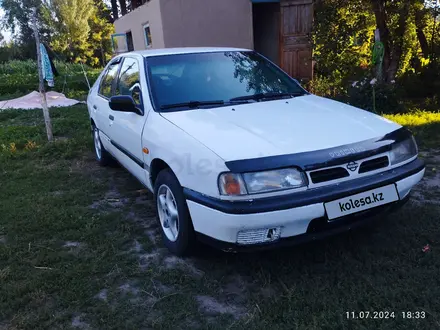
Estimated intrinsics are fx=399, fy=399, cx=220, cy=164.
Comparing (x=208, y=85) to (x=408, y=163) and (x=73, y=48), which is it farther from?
(x=73, y=48)

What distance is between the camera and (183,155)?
103 inches

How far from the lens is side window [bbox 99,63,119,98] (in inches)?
177

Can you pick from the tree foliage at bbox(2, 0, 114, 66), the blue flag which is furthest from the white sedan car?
the tree foliage at bbox(2, 0, 114, 66)

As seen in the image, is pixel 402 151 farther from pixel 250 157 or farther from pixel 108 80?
pixel 108 80

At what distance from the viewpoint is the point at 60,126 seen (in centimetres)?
780

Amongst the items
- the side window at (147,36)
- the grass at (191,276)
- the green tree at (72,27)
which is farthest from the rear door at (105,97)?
the green tree at (72,27)

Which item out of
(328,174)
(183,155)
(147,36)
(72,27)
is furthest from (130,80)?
(72,27)

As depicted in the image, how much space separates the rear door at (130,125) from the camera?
3380 mm

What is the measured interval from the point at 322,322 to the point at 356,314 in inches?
8.4

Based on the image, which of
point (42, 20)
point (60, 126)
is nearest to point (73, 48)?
point (42, 20)

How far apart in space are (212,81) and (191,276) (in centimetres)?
169

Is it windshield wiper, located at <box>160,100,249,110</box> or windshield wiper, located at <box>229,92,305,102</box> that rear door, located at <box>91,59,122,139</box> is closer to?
windshield wiper, located at <box>160,100,249,110</box>

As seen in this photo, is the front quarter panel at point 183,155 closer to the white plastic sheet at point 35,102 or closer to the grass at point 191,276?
the grass at point 191,276

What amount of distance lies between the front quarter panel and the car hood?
0.05 meters
